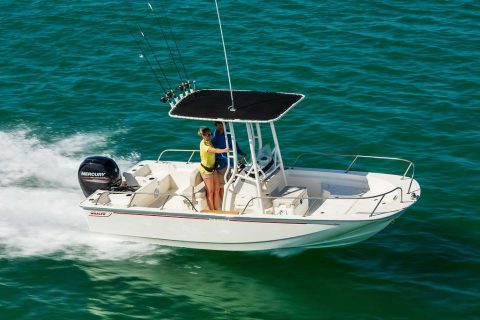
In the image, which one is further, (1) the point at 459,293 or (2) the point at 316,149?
(2) the point at 316,149

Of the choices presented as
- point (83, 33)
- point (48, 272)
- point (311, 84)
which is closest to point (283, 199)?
point (48, 272)

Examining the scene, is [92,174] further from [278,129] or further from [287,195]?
[278,129]

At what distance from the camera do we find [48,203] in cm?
1995

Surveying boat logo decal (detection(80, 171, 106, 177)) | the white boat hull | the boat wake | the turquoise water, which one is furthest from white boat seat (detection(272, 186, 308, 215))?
boat logo decal (detection(80, 171, 106, 177))

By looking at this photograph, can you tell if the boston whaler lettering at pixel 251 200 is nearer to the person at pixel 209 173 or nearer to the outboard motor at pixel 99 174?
the outboard motor at pixel 99 174

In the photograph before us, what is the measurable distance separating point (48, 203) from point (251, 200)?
526 centimetres

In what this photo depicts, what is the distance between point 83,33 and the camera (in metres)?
28.9

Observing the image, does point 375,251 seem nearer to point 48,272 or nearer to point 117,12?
point 48,272

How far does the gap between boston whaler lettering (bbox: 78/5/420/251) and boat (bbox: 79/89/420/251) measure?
0.7 inches

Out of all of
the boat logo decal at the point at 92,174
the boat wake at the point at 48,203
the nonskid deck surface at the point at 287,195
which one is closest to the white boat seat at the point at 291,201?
the nonskid deck surface at the point at 287,195

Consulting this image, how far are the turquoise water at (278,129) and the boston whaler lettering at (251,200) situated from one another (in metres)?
0.66

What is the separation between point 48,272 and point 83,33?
13.0 meters

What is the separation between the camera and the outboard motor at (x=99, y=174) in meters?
18.2

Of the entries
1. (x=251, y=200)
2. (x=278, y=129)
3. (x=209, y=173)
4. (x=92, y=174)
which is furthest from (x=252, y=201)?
(x=278, y=129)
